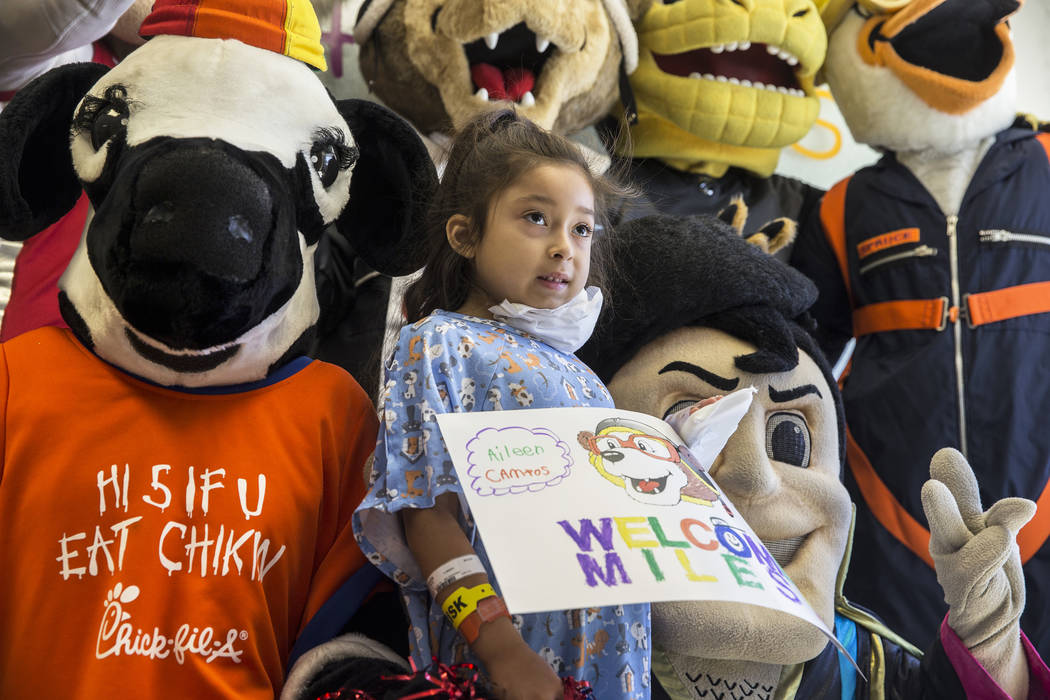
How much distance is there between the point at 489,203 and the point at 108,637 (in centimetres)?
57

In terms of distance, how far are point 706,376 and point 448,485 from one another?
0.50 metres

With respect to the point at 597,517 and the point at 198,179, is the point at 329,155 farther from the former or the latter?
the point at 597,517

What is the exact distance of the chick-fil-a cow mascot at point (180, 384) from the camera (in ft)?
2.84

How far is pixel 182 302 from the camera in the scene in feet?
2.75

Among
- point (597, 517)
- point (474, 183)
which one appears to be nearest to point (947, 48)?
point (474, 183)

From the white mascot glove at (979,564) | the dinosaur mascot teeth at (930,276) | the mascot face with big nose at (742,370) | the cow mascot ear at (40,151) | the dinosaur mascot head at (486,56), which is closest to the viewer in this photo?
the cow mascot ear at (40,151)

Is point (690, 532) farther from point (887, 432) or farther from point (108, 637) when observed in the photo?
point (887, 432)

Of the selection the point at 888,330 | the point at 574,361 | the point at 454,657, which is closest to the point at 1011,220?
the point at 888,330

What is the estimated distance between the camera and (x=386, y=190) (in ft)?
3.84

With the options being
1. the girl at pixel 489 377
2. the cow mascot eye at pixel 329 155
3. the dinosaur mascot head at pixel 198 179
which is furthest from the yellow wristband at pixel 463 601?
the cow mascot eye at pixel 329 155

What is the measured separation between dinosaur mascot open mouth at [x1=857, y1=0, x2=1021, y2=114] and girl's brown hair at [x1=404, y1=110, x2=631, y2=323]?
2.54 ft

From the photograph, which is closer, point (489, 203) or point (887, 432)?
point (489, 203)

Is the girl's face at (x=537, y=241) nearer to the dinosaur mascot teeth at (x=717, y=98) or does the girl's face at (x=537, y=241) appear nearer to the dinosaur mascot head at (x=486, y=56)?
the dinosaur mascot head at (x=486, y=56)

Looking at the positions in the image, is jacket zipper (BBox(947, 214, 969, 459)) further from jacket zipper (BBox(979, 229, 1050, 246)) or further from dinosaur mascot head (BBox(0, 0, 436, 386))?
dinosaur mascot head (BBox(0, 0, 436, 386))
